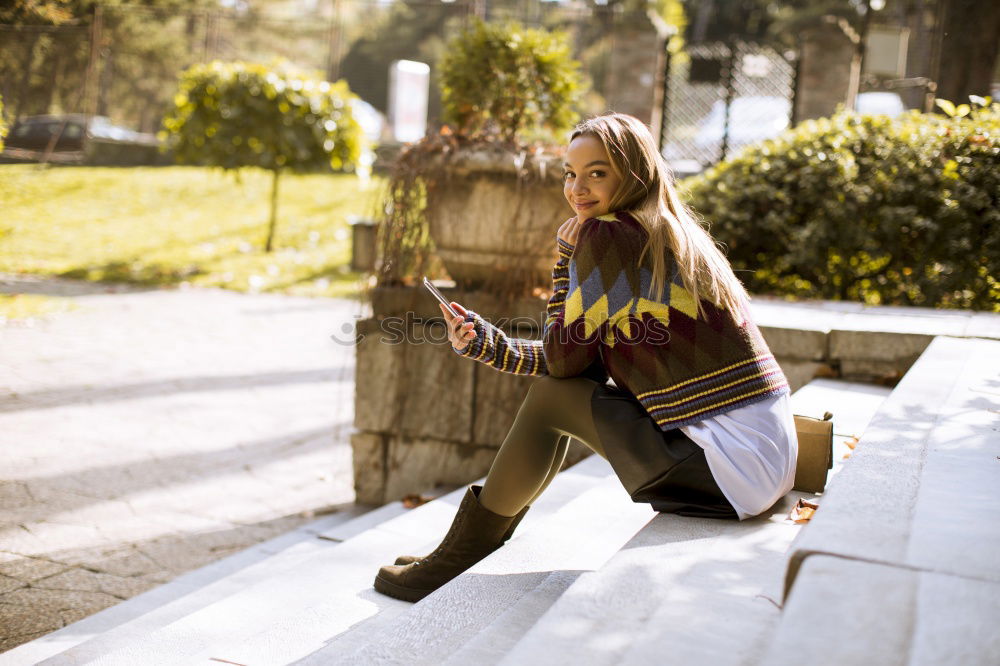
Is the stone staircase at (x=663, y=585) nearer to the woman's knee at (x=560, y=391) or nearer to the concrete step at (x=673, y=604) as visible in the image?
the concrete step at (x=673, y=604)

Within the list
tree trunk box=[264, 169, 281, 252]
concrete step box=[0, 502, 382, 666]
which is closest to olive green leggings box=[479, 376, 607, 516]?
concrete step box=[0, 502, 382, 666]

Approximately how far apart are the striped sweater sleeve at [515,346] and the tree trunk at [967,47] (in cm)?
621

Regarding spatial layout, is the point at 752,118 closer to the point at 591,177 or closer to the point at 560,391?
the point at 591,177

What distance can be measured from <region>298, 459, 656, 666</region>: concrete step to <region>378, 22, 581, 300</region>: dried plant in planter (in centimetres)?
132

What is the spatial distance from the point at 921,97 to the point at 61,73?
29.9 ft

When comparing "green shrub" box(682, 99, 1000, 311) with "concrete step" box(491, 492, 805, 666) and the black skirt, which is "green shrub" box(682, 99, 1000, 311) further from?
"concrete step" box(491, 492, 805, 666)

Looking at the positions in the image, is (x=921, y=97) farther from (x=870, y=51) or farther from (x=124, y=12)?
(x=124, y=12)

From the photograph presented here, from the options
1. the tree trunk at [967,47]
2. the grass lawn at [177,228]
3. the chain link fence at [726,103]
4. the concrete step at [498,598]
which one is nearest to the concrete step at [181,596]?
the concrete step at [498,598]

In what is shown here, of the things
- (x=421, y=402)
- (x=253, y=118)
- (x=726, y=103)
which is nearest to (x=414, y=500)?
(x=421, y=402)

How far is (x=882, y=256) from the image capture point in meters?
4.84

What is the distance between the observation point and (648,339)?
2.12 m

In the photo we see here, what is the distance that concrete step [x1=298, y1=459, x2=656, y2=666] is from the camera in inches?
70.6

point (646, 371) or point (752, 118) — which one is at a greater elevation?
point (752, 118)

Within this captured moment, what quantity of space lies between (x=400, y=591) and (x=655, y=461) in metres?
0.78
